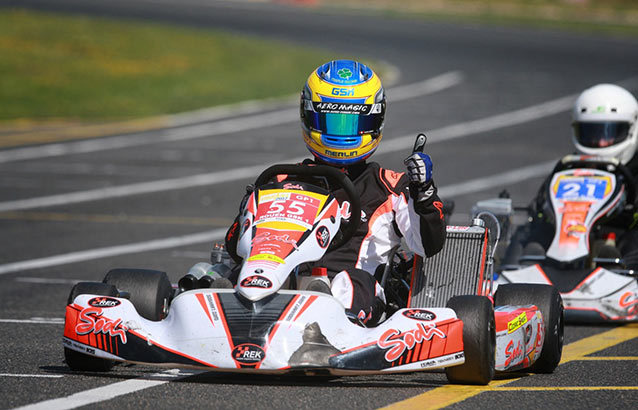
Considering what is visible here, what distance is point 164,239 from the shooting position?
12148 millimetres

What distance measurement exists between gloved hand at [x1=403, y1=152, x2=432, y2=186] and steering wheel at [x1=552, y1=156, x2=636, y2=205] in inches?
157

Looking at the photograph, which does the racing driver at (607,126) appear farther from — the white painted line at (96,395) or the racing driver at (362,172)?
the white painted line at (96,395)

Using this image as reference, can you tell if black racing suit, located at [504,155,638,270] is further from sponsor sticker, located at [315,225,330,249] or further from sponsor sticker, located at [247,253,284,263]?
sponsor sticker, located at [247,253,284,263]

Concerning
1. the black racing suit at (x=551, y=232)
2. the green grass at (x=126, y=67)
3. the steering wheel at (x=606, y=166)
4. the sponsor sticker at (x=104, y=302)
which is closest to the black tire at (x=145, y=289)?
the sponsor sticker at (x=104, y=302)

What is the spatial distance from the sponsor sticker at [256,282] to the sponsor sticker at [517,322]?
4.41 ft

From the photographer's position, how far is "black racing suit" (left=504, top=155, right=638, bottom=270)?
31.0 feet

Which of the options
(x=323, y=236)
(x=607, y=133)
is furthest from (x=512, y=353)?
(x=607, y=133)

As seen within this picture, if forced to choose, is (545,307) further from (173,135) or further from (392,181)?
(173,135)

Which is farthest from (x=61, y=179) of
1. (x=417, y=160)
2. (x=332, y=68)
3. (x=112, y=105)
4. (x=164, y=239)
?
(x=417, y=160)

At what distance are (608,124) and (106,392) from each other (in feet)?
19.8

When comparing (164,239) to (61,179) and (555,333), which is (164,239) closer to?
(61,179)

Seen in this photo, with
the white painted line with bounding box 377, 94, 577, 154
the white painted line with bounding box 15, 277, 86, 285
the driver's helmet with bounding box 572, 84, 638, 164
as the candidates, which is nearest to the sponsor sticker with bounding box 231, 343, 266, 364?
the white painted line with bounding box 15, 277, 86, 285

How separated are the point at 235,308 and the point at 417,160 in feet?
3.93

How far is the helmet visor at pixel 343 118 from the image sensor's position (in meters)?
6.86
